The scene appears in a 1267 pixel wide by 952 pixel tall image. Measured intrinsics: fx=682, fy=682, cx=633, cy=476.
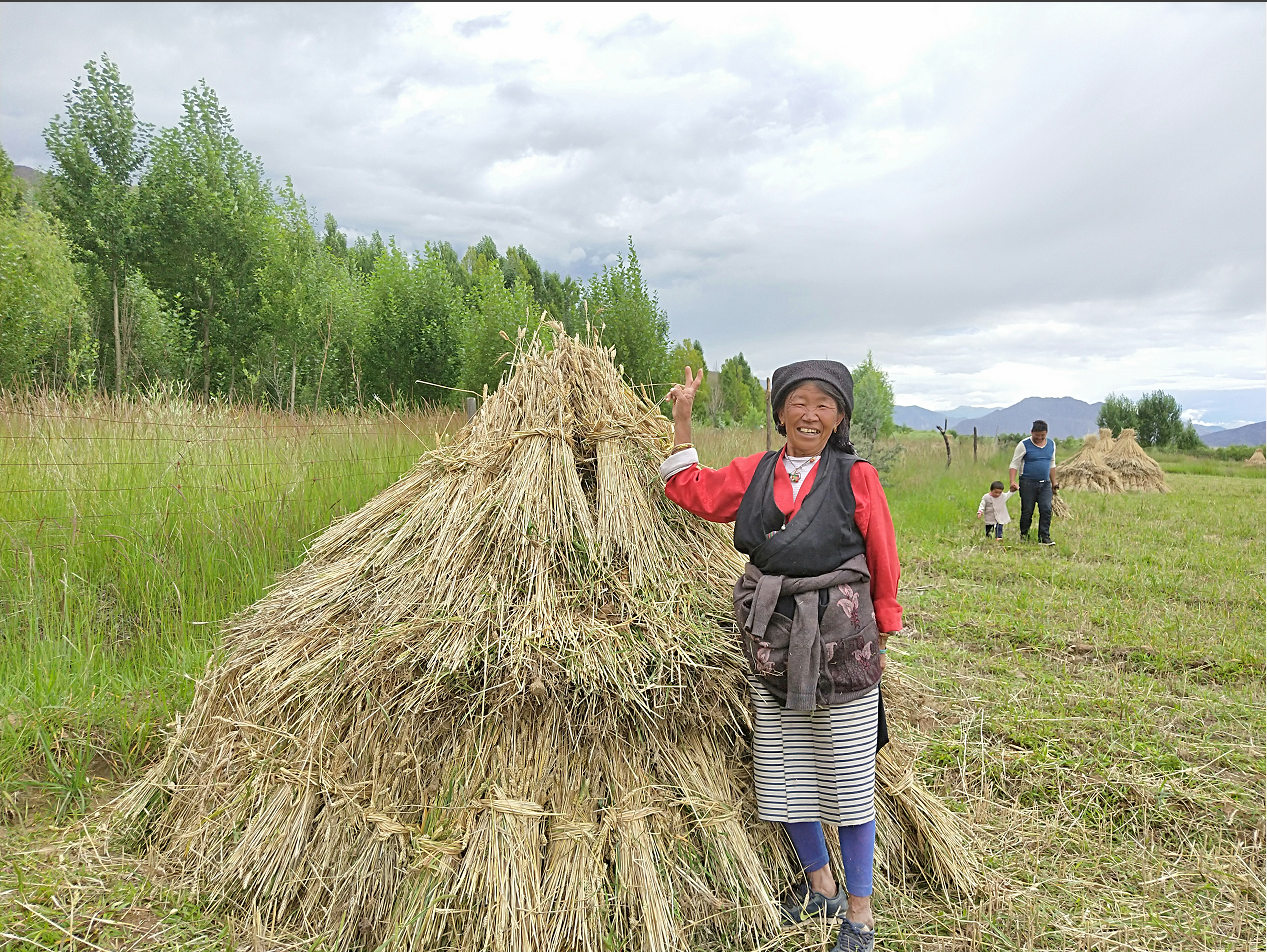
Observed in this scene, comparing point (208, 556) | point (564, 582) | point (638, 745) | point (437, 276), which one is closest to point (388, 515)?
→ point (564, 582)

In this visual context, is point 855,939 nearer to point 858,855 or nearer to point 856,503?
point 858,855

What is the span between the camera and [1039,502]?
996 cm

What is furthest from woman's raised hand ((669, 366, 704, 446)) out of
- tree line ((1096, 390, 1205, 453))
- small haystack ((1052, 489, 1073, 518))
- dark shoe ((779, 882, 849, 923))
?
tree line ((1096, 390, 1205, 453))

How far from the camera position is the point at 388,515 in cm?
318

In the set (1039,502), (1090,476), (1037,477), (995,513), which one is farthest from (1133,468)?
(995,513)

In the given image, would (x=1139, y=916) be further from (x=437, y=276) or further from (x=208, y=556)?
(x=437, y=276)

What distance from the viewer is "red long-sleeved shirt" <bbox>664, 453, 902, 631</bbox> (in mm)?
2289

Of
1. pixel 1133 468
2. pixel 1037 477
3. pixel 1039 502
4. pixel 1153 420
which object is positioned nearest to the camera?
pixel 1037 477

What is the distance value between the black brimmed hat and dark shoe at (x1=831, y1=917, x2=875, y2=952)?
1717 millimetres

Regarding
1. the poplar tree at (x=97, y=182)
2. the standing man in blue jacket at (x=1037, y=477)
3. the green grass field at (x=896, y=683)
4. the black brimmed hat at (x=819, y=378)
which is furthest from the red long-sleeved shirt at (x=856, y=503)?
the poplar tree at (x=97, y=182)

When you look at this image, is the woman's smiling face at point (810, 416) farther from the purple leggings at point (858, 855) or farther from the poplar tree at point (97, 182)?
the poplar tree at point (97, 182)

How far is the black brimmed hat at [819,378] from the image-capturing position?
2324mm

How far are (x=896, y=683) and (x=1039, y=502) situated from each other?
27.5 feet

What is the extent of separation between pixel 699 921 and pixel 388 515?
2088 millimetres
